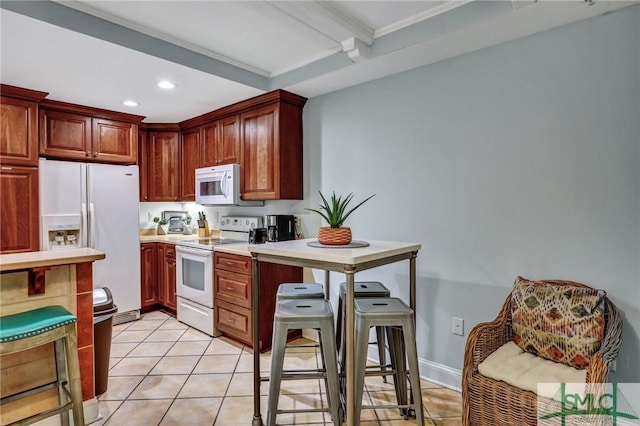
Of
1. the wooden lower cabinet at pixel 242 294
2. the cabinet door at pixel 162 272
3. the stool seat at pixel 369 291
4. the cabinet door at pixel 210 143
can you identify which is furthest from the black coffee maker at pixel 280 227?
the cabinet door at pixel 162 272

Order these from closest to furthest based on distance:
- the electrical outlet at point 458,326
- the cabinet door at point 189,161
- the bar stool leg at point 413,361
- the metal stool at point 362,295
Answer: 1. the bar stool leg at point 413,361
2. the metal stool at point 362,295
3. the electrical outlet at point 458,326
4. the cabinet door at point 189,161

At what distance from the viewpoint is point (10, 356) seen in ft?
5.84

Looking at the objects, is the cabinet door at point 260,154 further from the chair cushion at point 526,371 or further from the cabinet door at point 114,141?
the chair cushion at point 526,371

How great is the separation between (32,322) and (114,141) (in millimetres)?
2721

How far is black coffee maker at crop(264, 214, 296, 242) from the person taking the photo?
332cm

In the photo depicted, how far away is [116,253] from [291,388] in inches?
95.9

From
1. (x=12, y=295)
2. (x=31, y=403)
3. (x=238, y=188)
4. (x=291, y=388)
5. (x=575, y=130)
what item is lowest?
(x=291, y=388)

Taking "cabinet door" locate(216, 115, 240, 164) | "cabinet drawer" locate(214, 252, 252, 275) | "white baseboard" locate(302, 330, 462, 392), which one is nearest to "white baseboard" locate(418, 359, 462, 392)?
"white baseboard" locate(302, 330, 462, 392)

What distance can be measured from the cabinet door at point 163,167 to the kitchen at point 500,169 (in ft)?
5.06

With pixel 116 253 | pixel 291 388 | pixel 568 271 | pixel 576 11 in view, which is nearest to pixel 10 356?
pixel 291 388

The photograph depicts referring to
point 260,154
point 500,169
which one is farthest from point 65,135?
point 500,169

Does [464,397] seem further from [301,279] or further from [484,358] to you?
[301,279]

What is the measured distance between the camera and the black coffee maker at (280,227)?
3.32m

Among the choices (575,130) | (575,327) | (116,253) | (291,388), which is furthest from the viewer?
(116,253)
